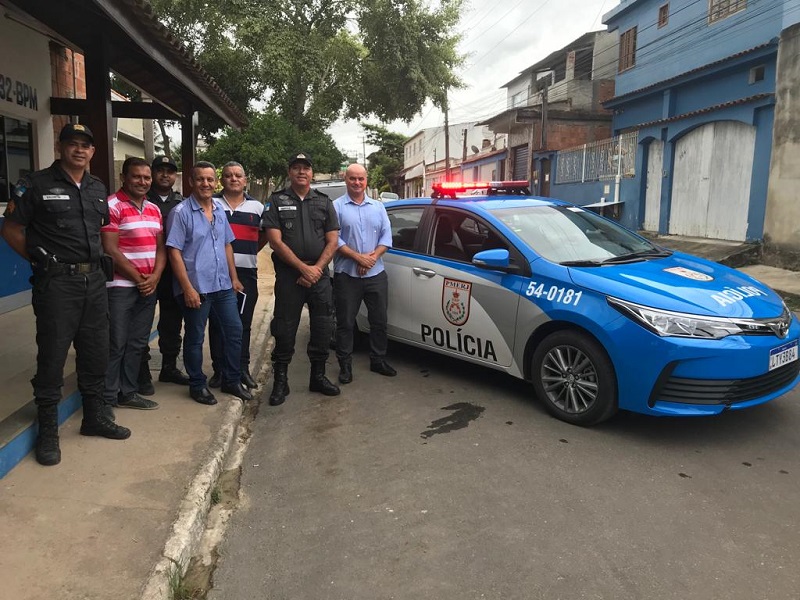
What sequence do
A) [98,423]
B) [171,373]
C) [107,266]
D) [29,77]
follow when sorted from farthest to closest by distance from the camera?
[29,77] < [171,373] < [98,423] < [107,266]

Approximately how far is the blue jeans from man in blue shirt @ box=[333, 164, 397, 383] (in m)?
0.95

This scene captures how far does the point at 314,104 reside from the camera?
24.2 metres

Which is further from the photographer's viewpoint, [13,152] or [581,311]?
[13,152]

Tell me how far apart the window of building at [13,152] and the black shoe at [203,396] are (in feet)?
14.5

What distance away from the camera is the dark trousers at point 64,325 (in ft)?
10.9

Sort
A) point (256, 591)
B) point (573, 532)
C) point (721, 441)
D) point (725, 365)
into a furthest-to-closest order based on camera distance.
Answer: point (721, 441)
point (725, 365)
point (573, 532)
point (256, 591)

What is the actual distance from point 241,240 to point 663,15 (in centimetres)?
1815

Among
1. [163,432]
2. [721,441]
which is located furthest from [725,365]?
[163,432]

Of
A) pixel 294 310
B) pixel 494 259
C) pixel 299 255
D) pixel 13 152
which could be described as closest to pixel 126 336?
pixel 294 310

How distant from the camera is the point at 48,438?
348cm

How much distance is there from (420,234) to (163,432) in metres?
2.72

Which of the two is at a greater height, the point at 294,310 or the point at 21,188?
the point at 21,188

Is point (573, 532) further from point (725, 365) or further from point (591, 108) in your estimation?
point (591, 108)

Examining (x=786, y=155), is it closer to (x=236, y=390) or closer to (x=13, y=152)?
(x=236, y=390)
